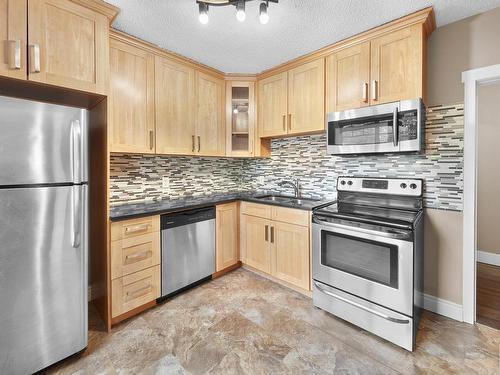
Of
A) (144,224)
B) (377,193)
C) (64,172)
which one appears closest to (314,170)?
(377,193)

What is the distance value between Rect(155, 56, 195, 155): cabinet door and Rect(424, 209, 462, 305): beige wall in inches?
94.3

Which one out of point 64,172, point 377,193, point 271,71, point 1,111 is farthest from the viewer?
point 271,71

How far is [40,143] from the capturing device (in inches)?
57.1

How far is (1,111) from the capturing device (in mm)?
1323

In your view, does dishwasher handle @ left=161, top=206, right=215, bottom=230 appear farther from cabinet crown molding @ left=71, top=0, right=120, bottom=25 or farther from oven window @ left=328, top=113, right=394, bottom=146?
cabinet crown molding @ left=71, top=0, right=120, bottom=25

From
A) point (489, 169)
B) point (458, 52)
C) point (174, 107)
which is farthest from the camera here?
point (489, 169)

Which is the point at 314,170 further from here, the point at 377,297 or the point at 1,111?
the point at 1,111

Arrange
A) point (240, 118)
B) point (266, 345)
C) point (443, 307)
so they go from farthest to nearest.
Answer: point (240, 118), point (443, 307), point (266, 345)

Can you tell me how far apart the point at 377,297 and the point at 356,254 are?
0.32 m

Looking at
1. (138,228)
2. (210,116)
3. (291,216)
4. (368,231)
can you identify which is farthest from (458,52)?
(138,228)

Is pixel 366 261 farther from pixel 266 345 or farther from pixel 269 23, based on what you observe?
pixel 269 23

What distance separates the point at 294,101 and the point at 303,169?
0.80 m

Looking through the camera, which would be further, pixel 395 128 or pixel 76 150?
pixel 395 128

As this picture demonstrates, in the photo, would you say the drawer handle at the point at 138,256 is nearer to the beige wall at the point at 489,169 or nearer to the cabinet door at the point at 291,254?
the cabinet door at the point at 291,254
